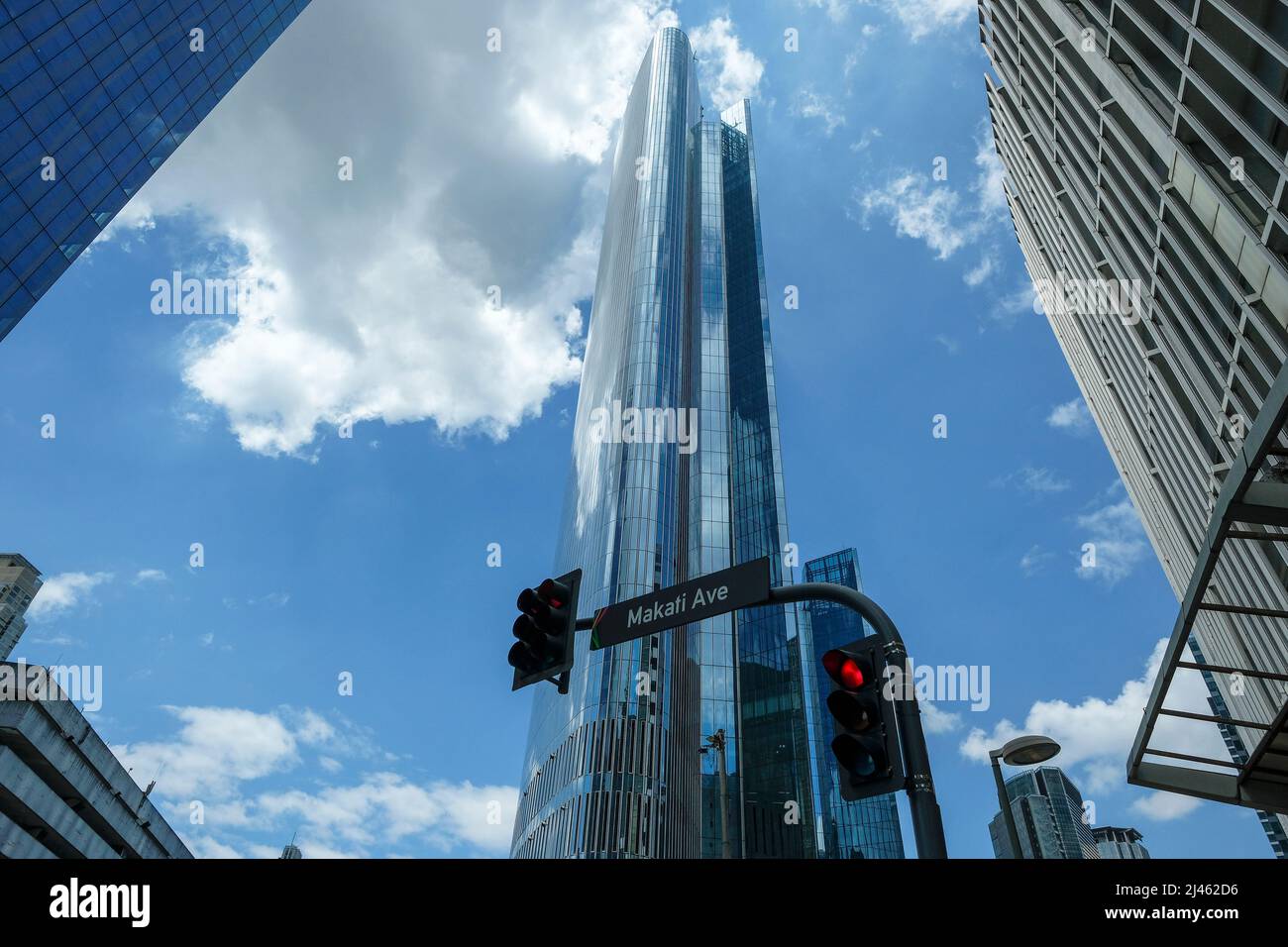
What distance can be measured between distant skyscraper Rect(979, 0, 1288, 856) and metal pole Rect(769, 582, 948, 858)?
388 cm

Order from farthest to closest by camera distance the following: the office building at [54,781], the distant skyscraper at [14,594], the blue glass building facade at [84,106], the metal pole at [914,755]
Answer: the distant skyscraper at [14,594]
the blue glass building facade at [84,106]
the office building at [54,781]
the metal pole at [914,755]

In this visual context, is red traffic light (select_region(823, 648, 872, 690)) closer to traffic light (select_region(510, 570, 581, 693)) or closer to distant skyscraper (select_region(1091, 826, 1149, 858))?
traffic light (select_region(510, 570, 581, 693))

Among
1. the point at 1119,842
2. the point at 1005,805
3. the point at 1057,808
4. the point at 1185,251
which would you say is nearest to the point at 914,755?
the point at 1005,805

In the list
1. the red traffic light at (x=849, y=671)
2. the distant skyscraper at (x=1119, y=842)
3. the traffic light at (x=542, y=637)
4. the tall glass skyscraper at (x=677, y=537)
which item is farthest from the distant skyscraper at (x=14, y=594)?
the distant skyscraper at (x=1119, y=842)

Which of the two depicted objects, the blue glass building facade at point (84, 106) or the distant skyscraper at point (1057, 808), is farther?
the distant skyscraper at point (1057, 808)

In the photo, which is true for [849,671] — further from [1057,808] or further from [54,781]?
[1057,808]

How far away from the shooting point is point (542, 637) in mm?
8477

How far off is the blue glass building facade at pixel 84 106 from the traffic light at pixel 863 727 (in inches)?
2588

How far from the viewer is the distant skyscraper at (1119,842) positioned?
176500 millimetres

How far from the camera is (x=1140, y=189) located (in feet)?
73.4

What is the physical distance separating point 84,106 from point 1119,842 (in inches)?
8858

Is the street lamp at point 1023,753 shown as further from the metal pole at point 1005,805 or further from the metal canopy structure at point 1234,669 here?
the metal canopy structure at point 1234,669
